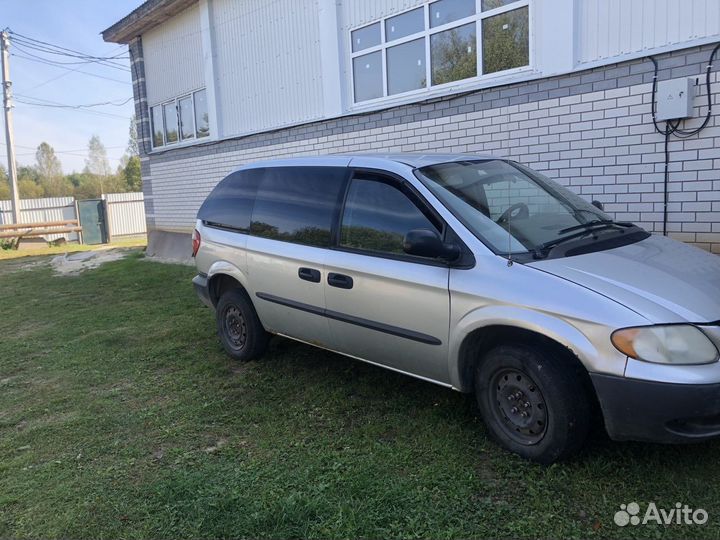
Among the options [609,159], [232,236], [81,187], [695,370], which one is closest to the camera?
[695,370]

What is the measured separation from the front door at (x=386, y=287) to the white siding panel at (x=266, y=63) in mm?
6141

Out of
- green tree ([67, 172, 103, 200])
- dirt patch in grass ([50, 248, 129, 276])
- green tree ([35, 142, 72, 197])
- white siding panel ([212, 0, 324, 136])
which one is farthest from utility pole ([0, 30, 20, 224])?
green tree ([35, 142, 72, 197])

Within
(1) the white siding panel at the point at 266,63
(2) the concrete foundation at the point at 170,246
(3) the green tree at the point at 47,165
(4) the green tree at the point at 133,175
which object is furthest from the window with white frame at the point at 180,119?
(3) the green tree at the point at 47,165

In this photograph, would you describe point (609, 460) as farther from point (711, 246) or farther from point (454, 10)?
point (454, 10)

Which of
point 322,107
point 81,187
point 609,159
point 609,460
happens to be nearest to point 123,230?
point 322,107

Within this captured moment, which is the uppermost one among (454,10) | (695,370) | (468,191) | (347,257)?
(454,10)

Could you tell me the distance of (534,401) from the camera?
10.0 feet

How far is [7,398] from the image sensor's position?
15.3 ft

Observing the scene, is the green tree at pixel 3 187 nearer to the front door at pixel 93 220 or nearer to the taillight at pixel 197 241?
the front door at pixel 93 220

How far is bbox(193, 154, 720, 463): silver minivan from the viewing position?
2.69 metres

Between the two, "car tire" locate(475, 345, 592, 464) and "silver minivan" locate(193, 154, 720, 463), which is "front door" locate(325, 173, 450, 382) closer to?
"silver minivan" locate(193, 154, 720, 463)

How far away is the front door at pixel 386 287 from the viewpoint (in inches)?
136

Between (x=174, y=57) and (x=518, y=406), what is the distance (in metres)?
13.2

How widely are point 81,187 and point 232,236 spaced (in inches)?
2837
